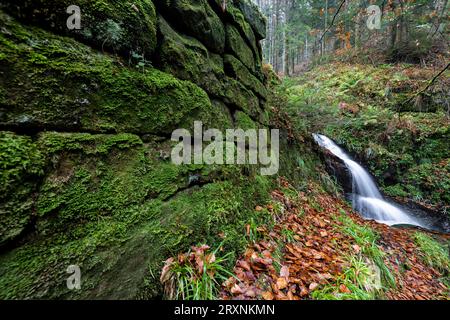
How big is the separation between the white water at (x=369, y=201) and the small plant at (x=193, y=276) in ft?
22.5

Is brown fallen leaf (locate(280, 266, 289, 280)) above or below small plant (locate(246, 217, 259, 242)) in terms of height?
below

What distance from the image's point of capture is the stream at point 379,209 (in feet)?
23.2

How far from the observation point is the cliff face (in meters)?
1.50

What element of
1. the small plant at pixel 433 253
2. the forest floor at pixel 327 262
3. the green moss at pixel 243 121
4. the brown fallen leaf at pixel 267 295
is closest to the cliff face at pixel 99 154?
the forest floor at pixel 327 262

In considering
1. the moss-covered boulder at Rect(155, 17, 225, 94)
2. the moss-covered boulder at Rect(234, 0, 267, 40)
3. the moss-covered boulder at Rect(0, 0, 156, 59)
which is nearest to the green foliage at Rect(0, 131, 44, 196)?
the moss-covered boulder at Rect(0, 0, 156, 59)

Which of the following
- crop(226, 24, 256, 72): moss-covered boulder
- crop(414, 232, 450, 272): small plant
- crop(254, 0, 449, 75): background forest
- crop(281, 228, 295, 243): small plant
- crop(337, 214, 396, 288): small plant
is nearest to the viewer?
crop(281, 228, 295, 243): small plant

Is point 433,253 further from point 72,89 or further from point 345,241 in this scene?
point 72,89

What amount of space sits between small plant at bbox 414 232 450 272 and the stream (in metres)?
A: 1.46

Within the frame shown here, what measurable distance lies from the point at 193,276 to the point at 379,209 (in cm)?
782

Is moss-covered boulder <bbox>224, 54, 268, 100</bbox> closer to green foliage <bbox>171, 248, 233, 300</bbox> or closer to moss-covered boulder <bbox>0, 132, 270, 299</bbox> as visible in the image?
moss-covered boulder <bbox>0, 132, 270, 299</bbox>

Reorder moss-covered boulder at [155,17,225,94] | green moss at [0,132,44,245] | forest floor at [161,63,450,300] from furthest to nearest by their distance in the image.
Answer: moss-covered boulder at [155,17,225,94], forest floor at [161,63,450,300], green moss at [0,132,44,245]

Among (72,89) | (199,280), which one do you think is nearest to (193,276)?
(199,280)

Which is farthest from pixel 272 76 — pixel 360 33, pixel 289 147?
pixel 360 33
